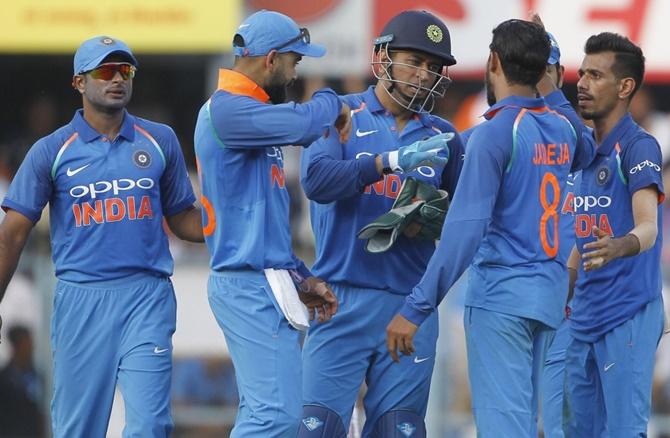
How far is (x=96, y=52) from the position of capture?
704 centimetres

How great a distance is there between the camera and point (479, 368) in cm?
630

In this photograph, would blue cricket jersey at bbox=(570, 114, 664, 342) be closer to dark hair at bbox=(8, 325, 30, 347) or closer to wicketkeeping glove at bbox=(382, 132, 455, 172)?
wicketkeeping glove at bbox=(382, 132, 455, 172)

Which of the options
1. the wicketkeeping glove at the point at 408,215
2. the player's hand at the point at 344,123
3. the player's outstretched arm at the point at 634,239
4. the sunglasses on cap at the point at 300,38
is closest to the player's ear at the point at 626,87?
the player's outstretched arm at the point at 634,239

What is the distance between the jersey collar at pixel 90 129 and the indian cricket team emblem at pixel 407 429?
6.37 ft

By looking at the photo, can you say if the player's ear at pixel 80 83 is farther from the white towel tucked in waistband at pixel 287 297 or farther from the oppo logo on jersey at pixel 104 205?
the white towel tucked in waistband at pixel 287 297

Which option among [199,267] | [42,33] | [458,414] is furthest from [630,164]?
[42,33]

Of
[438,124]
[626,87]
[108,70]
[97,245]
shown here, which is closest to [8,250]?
[97,245]

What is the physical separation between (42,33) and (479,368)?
8390 mm

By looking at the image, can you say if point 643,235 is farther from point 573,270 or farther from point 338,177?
point 338,177

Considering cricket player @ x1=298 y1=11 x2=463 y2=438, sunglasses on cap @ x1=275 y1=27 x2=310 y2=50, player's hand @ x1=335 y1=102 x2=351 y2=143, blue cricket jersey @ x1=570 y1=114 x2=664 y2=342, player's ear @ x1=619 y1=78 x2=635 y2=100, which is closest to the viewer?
sunglasses on cap @ x1=275 y1=27 x2=310 y2=50

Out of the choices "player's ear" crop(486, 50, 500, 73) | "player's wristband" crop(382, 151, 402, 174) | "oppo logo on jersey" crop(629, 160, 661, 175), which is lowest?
"player's wristband" crop(382, 151, 402, 174)

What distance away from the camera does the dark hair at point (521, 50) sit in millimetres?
A: 6273

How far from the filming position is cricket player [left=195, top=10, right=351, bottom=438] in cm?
631

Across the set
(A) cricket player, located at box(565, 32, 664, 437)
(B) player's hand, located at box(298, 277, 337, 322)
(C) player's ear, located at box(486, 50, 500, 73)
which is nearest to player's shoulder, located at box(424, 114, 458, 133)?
(C) player's ear, located at box(486, 50, 500, 73)
